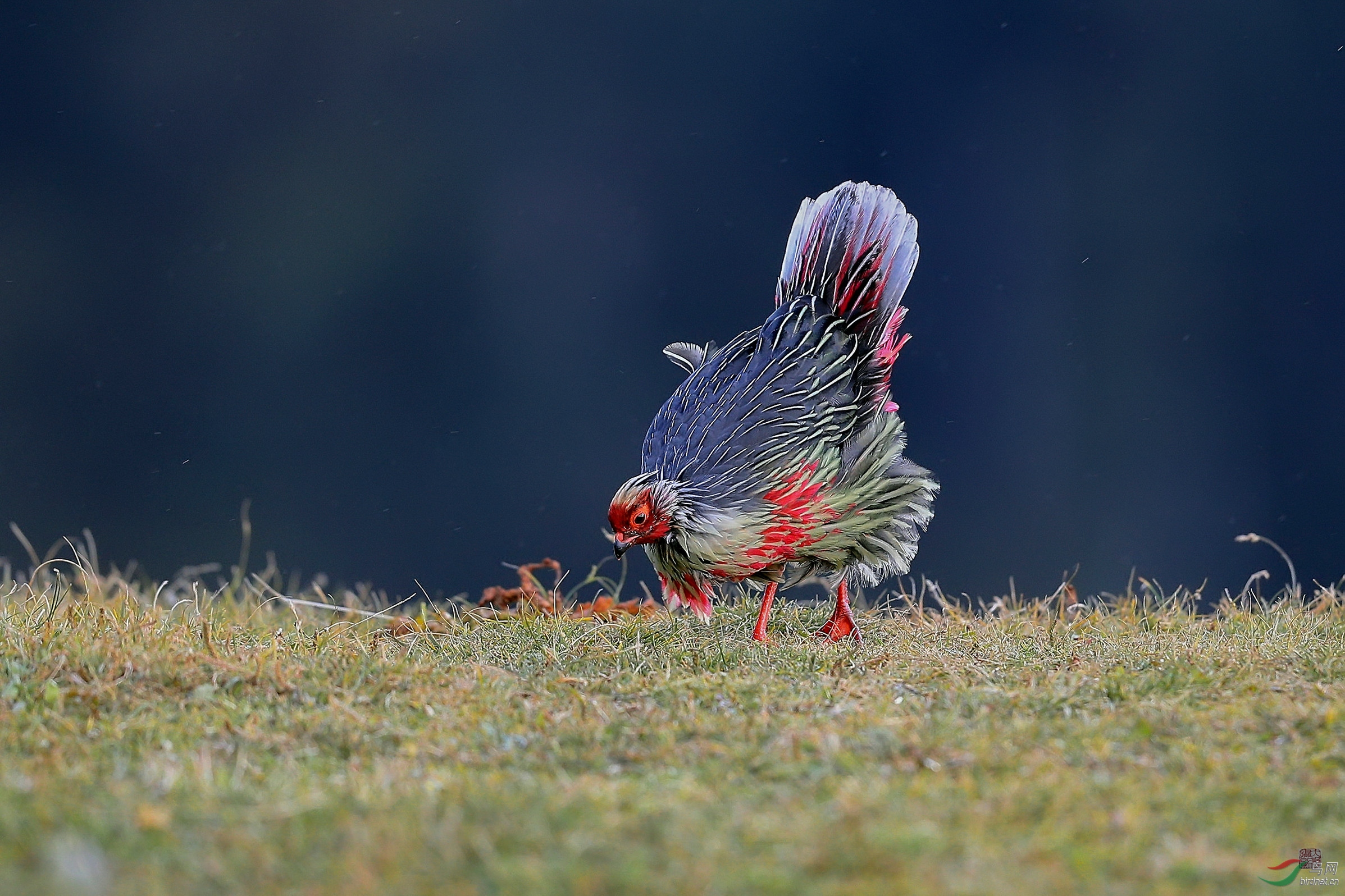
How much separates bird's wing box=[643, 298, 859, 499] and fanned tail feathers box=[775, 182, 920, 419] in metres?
0.07

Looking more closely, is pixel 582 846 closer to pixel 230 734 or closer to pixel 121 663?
pixel 230 734

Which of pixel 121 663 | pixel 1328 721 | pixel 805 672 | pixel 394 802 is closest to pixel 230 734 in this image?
pixel 121 663

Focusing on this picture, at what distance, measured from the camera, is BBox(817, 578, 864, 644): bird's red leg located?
4.90 m

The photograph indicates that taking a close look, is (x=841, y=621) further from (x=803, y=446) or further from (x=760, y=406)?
(x=760, y=406)

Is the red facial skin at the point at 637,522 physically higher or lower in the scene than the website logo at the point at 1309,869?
lower

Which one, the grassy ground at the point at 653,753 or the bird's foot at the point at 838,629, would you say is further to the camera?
the bird's foot at the point at 838,629

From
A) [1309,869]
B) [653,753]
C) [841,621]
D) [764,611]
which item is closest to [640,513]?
[764,611]

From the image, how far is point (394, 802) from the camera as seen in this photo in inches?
95.5

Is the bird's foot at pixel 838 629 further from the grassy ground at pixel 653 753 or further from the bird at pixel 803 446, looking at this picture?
the grassy ground at pixel 653 753

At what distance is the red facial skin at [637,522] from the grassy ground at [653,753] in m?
0.36

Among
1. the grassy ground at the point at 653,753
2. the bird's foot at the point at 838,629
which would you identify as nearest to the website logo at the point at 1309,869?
the grassy ground at the point at 653,753

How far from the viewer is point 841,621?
4.93m

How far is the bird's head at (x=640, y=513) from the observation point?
4.44m

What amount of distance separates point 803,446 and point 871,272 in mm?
913
